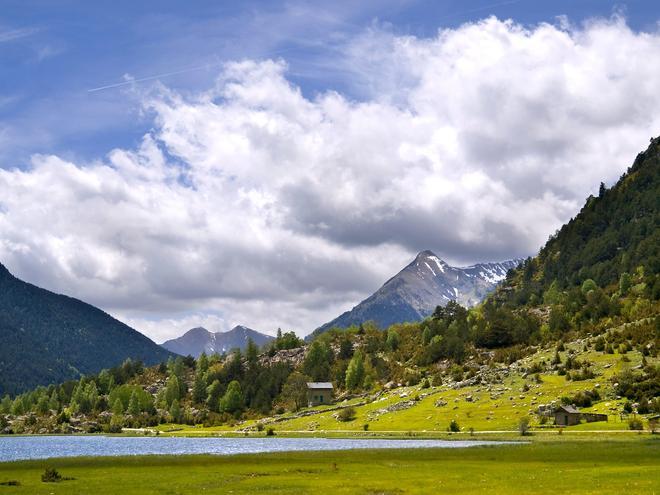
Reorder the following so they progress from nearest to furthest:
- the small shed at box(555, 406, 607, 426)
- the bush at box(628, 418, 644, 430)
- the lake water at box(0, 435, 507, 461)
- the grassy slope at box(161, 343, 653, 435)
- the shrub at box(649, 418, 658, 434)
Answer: the lake water at box(0, 435, 507, 461) < the shrub at box(649, 418, 658, 434) < the bush at box(628, 418, 644, 430) < the small shed at box(555, 406, 607, 426) < the grassy slope at box(161, 343, 653, 435)

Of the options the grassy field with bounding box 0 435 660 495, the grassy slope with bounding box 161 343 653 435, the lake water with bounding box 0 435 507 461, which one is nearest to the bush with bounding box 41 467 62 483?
the grassy field with bounding box 0 435 660 495

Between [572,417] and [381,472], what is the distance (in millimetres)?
88729

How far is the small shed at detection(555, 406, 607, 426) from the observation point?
148 m

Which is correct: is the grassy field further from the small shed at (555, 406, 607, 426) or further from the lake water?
the small shed at (555, 406, 607, 426)

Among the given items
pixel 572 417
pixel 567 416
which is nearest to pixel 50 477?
pixel 572 417

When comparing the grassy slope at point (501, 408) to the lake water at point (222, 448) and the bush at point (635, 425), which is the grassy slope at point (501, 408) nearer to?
the bush at point (635, 425)

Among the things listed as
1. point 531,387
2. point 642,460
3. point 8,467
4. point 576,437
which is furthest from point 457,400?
point 8,467

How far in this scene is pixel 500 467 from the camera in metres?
75.6

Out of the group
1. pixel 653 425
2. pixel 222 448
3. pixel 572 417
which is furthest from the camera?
pixel 572 417

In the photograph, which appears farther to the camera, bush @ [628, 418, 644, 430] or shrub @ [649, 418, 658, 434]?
bush @ [628, 418, 644, 430]

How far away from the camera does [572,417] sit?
14900cm

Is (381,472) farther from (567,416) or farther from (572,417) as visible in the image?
(567,416)

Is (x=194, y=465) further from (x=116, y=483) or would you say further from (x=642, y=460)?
(x=642, y=460)

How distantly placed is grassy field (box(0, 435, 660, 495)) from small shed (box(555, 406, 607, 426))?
42438 millimetres
